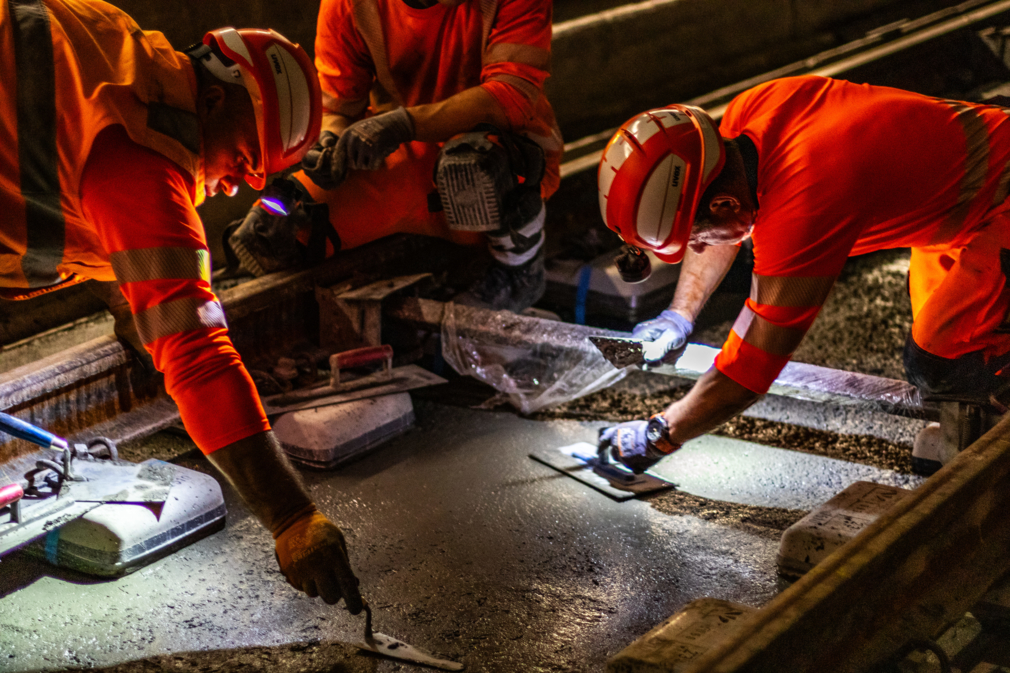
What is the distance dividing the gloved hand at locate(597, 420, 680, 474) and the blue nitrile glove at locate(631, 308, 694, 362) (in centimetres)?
34

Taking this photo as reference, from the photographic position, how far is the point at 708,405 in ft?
9.14

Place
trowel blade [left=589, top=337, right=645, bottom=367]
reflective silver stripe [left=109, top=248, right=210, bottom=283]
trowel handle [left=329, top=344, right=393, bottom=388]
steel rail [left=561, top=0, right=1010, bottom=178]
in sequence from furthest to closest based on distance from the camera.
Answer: steel rail [left=561, top=0, right=1010, bottom=178] < trowel handle [left=329, top=344, right=393, bottom=388] < trowel blade [left=589, top=337, right=645, bottom=367] < reflective silver stripe [left=109, top=248, right=210, bottom=283]

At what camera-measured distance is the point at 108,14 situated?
221cm

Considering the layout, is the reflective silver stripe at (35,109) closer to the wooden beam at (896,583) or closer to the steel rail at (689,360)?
the wooden beam at (896,583)

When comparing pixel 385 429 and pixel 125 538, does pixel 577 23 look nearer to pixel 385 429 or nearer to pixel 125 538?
pixel 385 429

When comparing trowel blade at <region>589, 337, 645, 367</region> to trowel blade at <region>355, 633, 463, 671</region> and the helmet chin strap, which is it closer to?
trowel blade at <region>355, 633, 463, 671</region>

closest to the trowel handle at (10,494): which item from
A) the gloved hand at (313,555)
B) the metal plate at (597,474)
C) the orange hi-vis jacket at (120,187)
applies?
the orange hi-vis jacket at (120,187)

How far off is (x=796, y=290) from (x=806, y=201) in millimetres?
246

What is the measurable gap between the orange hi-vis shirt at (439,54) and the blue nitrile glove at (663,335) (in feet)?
3.87

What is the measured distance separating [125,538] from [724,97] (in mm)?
5498

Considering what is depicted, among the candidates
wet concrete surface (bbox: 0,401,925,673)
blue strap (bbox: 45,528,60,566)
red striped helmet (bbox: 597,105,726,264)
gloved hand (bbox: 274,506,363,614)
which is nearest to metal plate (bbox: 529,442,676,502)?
wet concrete surface (bbox: 0,401,925,673)

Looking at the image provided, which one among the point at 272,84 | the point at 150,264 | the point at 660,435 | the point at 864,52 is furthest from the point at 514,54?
the point at 864,52

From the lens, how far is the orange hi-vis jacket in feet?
6.62

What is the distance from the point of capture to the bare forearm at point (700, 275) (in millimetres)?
3490
